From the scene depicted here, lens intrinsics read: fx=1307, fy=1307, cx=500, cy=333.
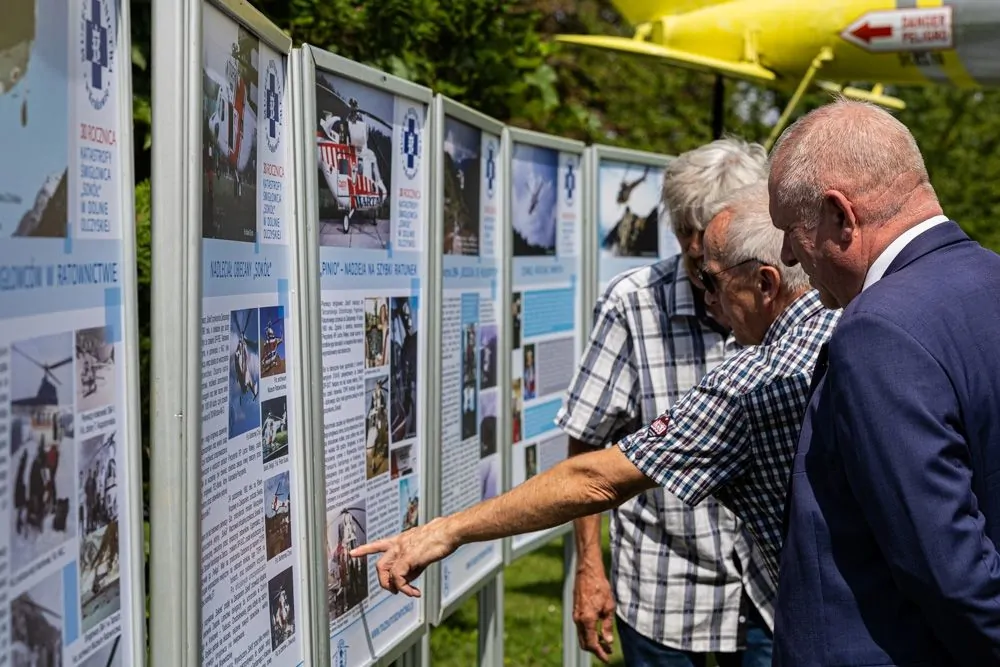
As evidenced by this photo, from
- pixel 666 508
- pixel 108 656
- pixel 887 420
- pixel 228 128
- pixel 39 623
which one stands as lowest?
pixel 666 508

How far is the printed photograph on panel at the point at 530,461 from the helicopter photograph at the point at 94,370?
2.84m

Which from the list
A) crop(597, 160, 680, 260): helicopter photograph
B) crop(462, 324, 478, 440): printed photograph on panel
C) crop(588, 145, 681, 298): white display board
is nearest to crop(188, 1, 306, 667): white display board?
crop(462, 324, 478, 440): printed photograph on panel

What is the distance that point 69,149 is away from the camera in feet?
5.51

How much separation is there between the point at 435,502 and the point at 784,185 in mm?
1491

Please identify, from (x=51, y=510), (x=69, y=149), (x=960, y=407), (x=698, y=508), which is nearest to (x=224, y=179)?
(x=69, y=149)

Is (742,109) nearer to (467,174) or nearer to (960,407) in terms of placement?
(467,174)

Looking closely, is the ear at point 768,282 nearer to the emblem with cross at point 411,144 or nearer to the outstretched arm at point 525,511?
the outstretched arm at point 525,511

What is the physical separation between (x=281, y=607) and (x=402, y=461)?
0.73 metres

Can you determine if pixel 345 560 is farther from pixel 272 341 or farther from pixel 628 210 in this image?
pixel 628 210

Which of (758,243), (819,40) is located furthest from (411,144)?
(819,40)

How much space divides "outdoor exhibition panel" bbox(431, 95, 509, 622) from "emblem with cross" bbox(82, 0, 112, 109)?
1.62 m

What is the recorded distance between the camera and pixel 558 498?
2.75m

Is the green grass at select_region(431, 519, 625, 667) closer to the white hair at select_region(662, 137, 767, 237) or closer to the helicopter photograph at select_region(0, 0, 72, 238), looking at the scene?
the white hair at select_region(662, 137, 767, 237)

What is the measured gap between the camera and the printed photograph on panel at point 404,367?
10.2 feet
